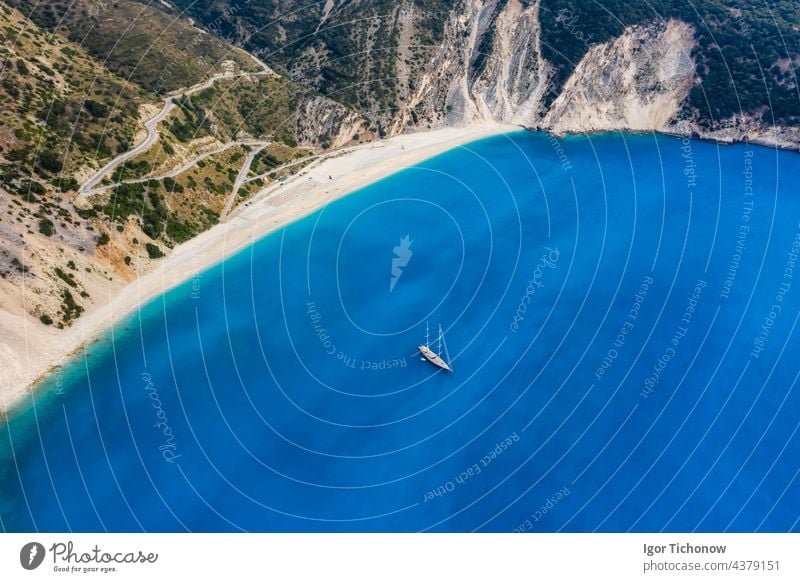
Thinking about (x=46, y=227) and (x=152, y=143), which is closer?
(x=46, y=227)

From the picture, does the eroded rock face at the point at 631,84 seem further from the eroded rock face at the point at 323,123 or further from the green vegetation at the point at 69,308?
the green vegetation at the point at 69,308

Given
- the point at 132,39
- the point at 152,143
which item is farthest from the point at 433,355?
the point at 132,39

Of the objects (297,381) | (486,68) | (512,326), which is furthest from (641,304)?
(486,68)

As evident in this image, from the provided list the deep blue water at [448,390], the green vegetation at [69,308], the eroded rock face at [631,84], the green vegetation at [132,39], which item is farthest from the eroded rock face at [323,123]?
the green vegetation at [69,308]

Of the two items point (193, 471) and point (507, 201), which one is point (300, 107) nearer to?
point (507, 201)

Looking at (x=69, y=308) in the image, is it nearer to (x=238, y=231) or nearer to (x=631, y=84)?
(x=238, y=231)

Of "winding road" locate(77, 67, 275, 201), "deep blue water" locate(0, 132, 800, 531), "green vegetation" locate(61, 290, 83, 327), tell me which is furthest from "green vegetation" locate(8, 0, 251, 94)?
"green vegetation" locate(61, 290, 83, 327)

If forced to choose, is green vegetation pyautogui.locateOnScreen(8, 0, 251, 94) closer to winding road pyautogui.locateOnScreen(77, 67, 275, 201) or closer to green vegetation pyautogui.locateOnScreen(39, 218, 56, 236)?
winding road pyautogui.locateOnScreen(77, 67, 275, 201)
